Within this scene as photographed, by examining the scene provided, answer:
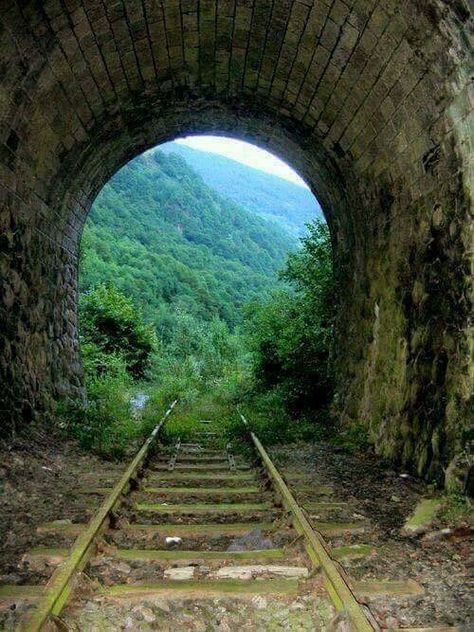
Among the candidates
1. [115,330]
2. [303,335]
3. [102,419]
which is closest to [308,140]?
[303,335]

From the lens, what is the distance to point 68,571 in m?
2.98

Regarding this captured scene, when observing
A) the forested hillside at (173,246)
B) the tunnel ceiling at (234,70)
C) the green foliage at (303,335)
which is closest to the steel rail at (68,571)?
the tunnel ceiling at (234,70)

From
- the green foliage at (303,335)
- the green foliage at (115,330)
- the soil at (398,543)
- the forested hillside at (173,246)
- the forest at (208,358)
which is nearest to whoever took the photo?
the soil at (398,543)

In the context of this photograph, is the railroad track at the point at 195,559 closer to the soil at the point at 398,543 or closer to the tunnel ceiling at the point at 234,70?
the soil at the point at 398,543

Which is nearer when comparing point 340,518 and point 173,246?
point 340,518

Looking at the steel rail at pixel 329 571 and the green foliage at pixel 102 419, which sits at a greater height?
the steel rail at pixel 329 571

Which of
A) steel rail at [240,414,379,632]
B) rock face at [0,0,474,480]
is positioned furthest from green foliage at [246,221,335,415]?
steel rail at [240,414,379,632]

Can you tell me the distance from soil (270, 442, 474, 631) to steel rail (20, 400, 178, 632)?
1613 mm

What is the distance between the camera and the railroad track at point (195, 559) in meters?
2.75

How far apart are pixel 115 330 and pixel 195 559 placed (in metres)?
14.6

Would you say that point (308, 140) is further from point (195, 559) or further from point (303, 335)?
point (195, 559)

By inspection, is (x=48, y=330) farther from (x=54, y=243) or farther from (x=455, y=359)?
(x=455, y=359)

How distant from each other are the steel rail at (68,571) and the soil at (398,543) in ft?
5.29

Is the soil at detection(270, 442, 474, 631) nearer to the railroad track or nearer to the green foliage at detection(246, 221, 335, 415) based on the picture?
the railroad track
